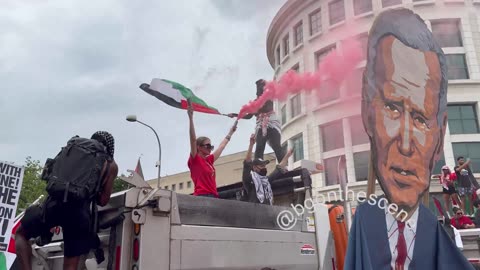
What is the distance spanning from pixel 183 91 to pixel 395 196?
10.2 ft

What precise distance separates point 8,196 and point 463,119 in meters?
23.0

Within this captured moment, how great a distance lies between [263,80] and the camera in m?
7.54

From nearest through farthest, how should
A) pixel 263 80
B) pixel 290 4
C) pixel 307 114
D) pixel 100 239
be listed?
pixel 100 239
pixel 263 80
pixel 307 114
pixel 290 4

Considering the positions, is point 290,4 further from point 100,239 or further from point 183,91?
point 100,239

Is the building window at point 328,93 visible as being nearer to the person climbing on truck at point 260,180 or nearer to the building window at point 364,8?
the building window at point 364,8

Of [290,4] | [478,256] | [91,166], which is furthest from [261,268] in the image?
[290,4]

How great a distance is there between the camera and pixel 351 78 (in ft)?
17.8

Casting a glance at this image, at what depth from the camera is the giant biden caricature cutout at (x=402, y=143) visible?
9.68 ft

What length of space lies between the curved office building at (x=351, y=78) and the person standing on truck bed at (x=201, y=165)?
3.78ft

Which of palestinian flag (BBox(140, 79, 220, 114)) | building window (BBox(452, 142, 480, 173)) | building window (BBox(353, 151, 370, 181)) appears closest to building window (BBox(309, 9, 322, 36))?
building window (BBox(353, 151, 370, 181))

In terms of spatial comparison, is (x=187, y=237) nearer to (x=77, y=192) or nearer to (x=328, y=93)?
(x=77, y=192)

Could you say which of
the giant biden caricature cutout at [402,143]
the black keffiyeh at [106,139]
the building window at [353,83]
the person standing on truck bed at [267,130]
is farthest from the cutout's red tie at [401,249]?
the person standing on truck bed at [267,130]

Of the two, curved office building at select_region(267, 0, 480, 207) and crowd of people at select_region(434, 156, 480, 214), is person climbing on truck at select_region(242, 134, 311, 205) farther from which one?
crowd of people at select_region(434, 156, 480, 214)

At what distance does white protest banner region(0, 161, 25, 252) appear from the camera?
413cm
